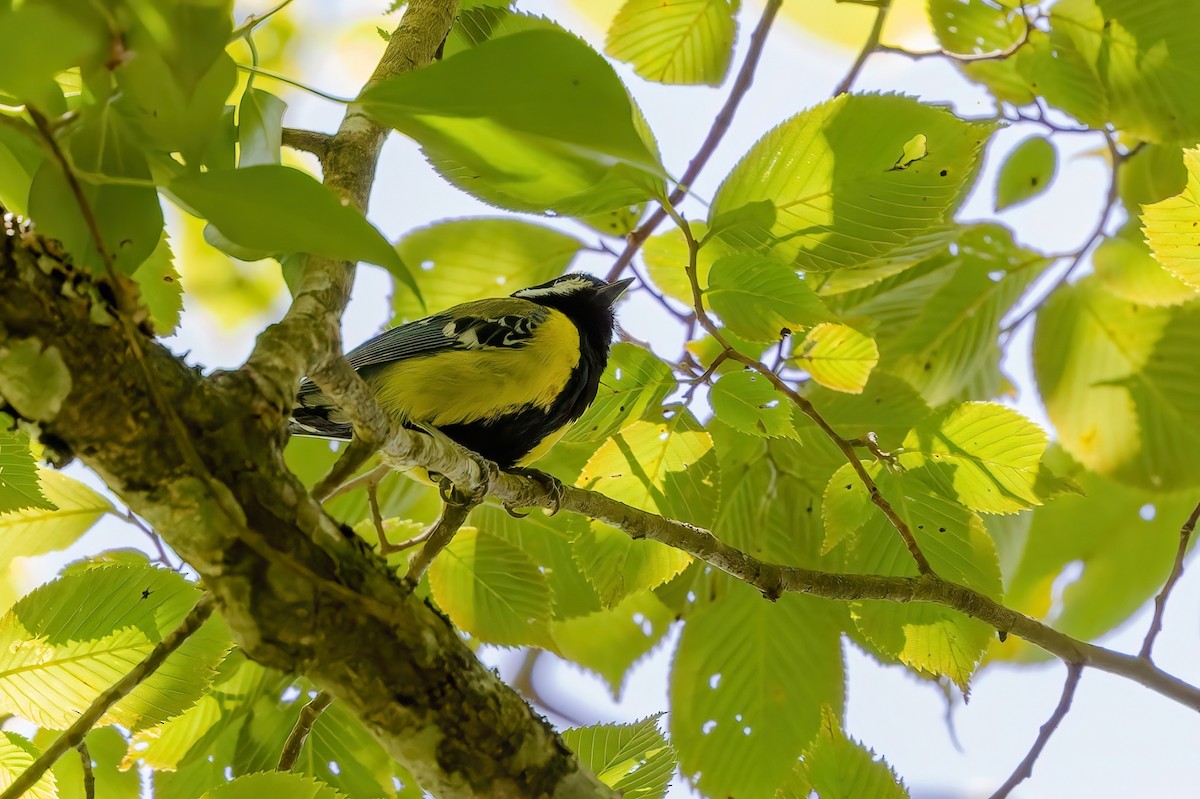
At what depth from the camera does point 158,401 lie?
87cm

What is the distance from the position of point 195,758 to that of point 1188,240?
2.12m

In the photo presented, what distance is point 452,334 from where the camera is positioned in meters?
2.54

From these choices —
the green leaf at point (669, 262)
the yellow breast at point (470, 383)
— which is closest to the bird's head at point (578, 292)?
the yellow breast at point (470, 383)

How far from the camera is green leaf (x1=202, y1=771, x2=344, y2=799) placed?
1.32 meters

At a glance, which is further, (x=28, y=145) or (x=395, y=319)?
(x=395, y=319)

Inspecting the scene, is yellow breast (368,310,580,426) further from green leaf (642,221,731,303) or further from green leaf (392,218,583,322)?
green leaf (642,221,731,303)

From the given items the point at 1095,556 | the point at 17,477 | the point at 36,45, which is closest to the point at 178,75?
the point at 36,45

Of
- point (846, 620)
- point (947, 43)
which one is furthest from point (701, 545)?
point (947, 43)

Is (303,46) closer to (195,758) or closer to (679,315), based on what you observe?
(679,315)

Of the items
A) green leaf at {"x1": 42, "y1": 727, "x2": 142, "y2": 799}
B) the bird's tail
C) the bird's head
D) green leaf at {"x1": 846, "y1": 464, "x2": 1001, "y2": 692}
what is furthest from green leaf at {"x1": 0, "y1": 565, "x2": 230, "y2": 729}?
the bird's head

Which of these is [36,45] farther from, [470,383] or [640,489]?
[470,383]

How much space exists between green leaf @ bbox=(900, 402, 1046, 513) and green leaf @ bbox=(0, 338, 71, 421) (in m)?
1.43

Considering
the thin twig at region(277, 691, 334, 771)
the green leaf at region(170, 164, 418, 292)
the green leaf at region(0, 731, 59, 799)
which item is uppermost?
the green leaf at region(170, 164, 418, 292)

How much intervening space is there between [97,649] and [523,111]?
1121mm
